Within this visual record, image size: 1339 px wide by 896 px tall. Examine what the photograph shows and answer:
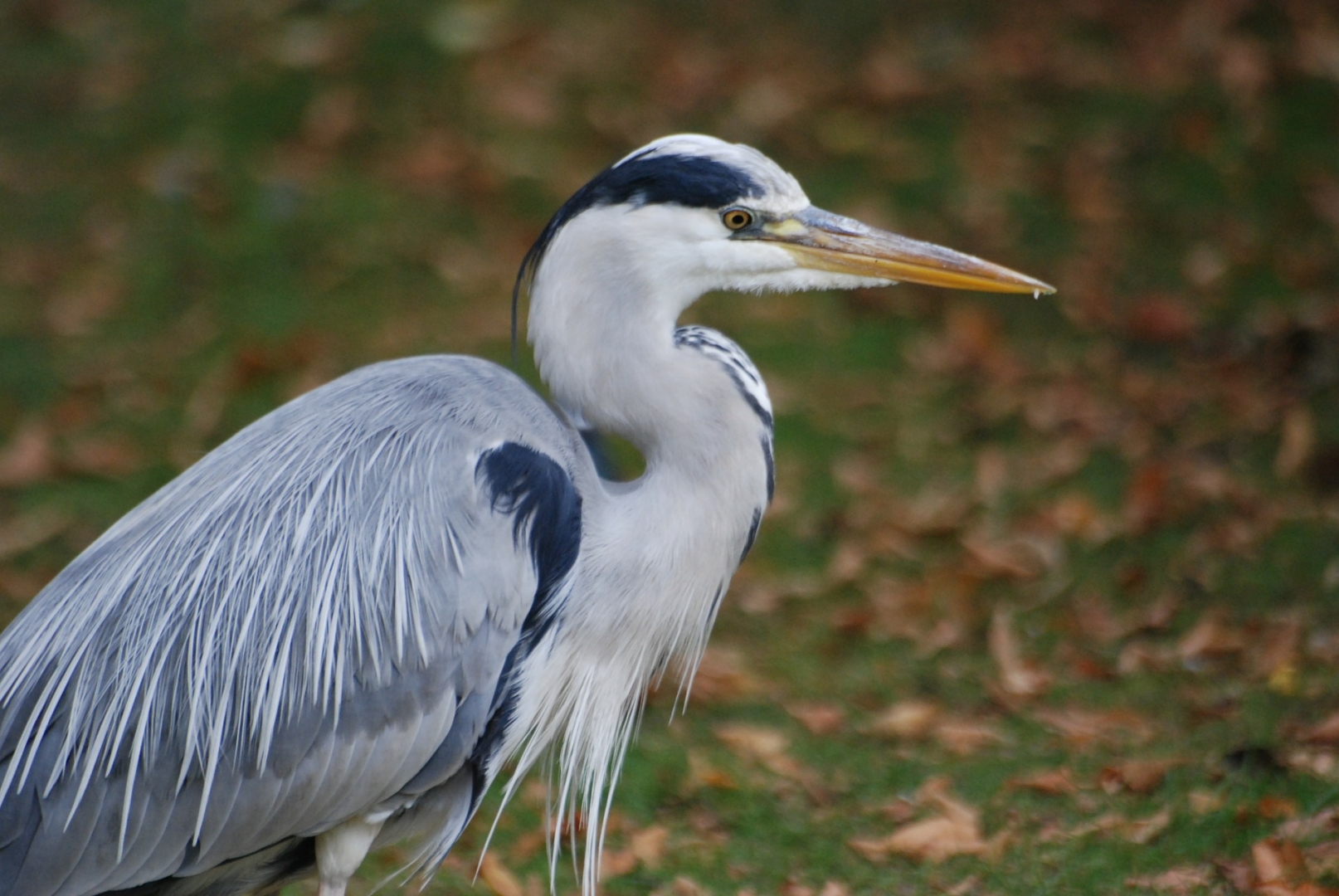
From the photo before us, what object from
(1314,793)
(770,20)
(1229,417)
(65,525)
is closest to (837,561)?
(1229,417)

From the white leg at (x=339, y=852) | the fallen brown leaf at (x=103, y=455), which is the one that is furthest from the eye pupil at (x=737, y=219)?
the fallen brown leaf at (x=103, y=455)

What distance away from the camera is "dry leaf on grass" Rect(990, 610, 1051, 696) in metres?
5.18

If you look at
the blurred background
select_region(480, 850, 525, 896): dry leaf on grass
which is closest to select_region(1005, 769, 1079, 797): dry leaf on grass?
the blurred background

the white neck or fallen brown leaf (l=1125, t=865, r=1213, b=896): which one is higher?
the white neck

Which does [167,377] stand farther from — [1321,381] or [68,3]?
[1321,381]

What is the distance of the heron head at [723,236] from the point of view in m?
3.65

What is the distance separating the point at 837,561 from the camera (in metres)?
6.08

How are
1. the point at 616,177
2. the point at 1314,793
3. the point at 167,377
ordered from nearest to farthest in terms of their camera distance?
the point at 616,177 < the point at 1314,793 < the point at 167,377

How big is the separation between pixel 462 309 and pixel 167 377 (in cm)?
153

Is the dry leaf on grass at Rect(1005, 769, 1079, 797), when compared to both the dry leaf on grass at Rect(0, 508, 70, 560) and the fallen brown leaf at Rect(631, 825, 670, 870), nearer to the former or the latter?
the fallen brown leaf at Rect(631, 825, 670, 870)

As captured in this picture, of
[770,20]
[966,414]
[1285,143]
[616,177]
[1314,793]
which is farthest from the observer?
[770,20]

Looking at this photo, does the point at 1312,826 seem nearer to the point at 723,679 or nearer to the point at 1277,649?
the point at 1277,649

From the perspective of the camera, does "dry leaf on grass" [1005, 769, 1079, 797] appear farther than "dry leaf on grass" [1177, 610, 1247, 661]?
No

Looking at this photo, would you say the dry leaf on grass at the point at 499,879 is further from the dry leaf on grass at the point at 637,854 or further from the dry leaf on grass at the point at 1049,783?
the dry leaf on grass at the point at 1049,783
